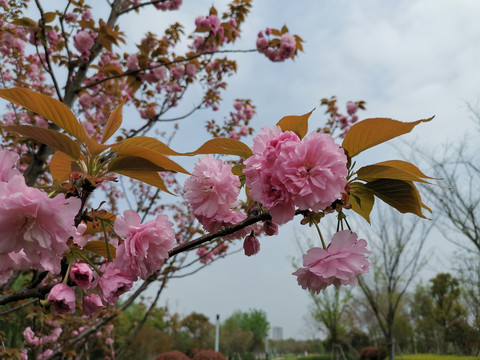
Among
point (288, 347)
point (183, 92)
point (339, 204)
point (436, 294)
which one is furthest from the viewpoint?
point (288, 347)

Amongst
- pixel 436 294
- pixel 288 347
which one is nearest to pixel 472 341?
pixel 436 294

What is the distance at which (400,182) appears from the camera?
2.30 feet

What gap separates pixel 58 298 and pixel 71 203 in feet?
0.65

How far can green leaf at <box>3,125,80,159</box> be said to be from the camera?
24.4 inches

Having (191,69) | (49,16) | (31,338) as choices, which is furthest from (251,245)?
(191,69)

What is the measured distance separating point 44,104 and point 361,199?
65 centimetres

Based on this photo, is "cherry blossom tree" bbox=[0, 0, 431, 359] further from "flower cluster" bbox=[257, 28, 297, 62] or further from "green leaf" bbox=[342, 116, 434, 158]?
"flower cluster" bbox=[257, 28, 297, 62]

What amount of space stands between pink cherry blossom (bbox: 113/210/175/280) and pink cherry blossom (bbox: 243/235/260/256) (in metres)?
0.24

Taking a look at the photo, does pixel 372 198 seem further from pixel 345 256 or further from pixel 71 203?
pixel 71 203

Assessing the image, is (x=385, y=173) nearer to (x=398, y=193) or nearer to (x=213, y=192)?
(x=398, y=193)

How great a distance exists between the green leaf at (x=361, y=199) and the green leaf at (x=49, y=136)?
559 millimetres

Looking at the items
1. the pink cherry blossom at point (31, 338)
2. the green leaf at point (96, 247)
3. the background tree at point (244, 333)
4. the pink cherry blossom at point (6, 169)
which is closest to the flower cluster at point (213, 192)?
the green leaf at point (96, 247)

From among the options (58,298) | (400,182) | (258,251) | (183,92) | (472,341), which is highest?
(183,92)

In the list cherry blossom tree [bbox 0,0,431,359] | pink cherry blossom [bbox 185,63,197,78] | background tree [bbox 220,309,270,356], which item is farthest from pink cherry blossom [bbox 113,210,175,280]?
background tree [bbox 220,309,270,356]
